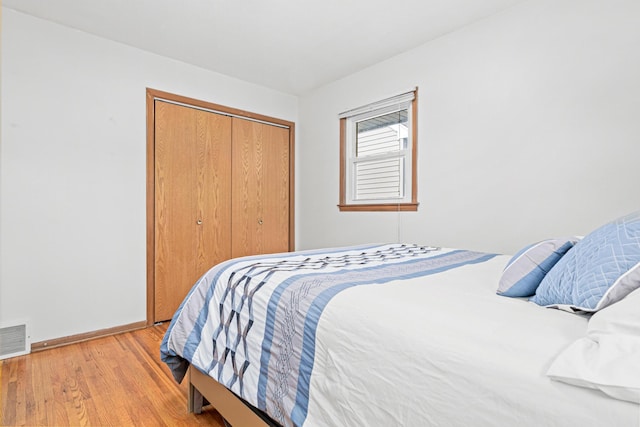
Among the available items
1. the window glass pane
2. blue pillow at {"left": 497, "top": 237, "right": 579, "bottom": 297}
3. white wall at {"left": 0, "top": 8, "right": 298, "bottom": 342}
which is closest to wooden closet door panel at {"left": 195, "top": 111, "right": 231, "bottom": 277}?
white wall at {"left": 0, "top": 8, "right": 298, "bottom": 342}

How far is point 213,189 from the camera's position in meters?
3.37

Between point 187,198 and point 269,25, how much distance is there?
165 centimetres

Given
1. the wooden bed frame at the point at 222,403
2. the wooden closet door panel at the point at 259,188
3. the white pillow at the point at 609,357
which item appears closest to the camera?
the white pillow at the point at 609,357

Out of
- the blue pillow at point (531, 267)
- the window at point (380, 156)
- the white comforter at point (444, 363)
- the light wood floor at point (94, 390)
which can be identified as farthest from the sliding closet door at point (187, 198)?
the blue pillow at point (531, 267)

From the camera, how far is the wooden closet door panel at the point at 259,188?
3.56 metres

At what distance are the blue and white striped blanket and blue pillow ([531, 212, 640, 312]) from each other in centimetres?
49

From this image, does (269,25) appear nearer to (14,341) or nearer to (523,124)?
(523,124)

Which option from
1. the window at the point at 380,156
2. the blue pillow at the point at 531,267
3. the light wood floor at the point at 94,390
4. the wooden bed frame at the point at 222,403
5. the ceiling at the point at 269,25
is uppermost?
the ceiling at the point at 269,25

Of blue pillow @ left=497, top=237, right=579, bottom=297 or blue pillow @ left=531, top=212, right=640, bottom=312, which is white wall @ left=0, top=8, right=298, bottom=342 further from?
blue pillow @ left=531, top=212, right=640, bottom=312

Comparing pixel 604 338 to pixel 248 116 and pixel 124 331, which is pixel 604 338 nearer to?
pixel 124 331

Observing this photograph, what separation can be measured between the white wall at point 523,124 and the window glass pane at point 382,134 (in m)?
0.21

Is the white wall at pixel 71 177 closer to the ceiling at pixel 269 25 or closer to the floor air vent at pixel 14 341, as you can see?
the floor air vent at pixel 14 341

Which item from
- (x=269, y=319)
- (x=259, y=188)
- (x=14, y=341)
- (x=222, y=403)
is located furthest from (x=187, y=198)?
(x=269, y=319)

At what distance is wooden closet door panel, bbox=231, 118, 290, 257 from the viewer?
356 cm
